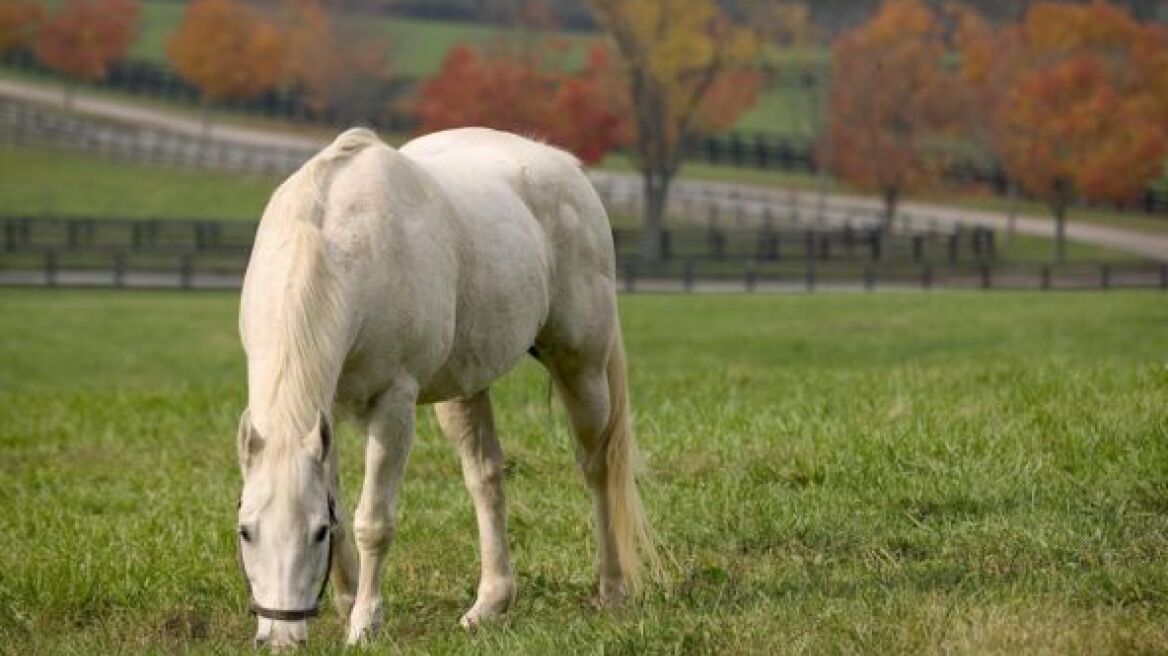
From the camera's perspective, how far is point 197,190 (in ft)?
213

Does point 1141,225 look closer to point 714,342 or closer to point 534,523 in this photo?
point 714,342

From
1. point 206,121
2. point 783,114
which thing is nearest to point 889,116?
point 206,121

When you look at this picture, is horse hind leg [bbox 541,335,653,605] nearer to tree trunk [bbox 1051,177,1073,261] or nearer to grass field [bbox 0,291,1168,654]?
grass field [bbox 0,291,1168,654]

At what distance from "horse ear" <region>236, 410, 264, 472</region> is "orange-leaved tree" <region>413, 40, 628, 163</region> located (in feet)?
169

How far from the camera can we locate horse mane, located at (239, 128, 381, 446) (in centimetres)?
594

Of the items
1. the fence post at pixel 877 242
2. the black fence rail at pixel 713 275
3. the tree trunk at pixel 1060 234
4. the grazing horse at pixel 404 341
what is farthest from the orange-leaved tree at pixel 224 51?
the grazing horse at pixel 404 341

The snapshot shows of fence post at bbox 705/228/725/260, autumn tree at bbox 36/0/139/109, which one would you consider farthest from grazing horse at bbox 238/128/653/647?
autumn tree at bbox 36/0/139/109

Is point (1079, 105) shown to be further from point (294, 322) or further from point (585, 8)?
point (585, 8)

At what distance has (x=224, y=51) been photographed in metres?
75.4

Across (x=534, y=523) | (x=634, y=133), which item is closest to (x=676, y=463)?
(x=534, y=523)

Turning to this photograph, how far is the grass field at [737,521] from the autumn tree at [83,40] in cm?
6901

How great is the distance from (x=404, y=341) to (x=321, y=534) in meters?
1.06

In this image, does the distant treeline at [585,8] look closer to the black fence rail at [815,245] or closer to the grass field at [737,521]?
the black fence rail at [815,245]

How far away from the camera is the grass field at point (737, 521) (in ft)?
20.6
